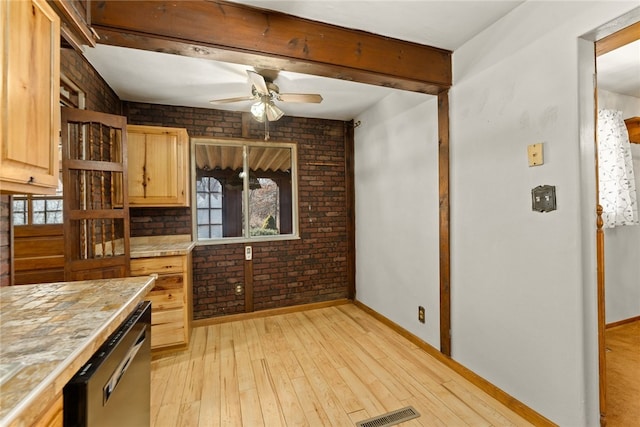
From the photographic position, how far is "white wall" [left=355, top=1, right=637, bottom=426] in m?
1.56

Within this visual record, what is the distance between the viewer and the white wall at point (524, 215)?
156 cm

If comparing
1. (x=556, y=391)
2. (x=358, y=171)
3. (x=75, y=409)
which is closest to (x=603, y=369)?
(x=556, y=391)

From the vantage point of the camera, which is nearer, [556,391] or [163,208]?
[556,391]

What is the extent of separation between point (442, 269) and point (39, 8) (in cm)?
288

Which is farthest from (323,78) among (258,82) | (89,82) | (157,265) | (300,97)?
(157,265)

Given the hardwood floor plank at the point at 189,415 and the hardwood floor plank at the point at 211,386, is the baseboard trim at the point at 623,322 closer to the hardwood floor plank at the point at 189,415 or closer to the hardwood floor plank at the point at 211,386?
the hardwood floor plank at the point at 211,386

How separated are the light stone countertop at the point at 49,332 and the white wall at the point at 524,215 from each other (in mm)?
2168

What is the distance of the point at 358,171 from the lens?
395cm

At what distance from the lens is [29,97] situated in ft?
3.90

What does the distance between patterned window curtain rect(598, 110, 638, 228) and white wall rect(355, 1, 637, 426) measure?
1.85 metres

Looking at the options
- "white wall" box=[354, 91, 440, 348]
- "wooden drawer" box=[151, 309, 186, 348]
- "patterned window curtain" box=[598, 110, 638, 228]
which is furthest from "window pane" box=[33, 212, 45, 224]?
"patterned window curtain" box=[598, 110, 638, 228]

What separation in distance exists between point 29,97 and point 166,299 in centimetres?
194

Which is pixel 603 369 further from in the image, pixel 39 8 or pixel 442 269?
pixel 39 8

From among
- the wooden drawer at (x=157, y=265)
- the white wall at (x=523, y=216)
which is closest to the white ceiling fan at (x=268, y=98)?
the white wall at (x=523, y=216)
